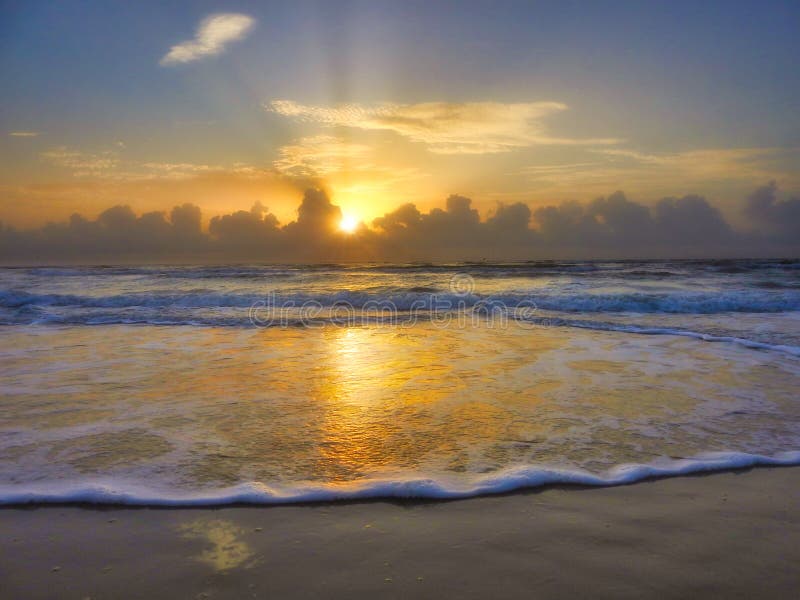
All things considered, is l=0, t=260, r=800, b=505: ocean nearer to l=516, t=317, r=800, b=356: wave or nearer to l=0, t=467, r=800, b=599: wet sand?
l=516, t=317, r=800, b=356: wave

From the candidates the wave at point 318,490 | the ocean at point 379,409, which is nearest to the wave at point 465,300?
the ocean at point 379,409

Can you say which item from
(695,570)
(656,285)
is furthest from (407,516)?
(656,285)

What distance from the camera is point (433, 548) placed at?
99.0 inches

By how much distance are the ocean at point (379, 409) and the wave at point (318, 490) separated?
14mm

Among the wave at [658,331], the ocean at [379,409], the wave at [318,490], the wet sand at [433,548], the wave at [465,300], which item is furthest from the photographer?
the wave at [465,300]

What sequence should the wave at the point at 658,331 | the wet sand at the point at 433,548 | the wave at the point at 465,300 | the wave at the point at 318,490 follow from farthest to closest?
the wave at the point at 465,300
the wave at the point at 658,331
the wave at the point at 318,490
the wet sand at the point at 433,548

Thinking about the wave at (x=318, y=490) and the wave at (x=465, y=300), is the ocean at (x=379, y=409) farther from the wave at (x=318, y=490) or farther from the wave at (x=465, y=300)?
the wave at (x=465, y=300)

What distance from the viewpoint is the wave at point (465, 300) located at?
52.1 ft

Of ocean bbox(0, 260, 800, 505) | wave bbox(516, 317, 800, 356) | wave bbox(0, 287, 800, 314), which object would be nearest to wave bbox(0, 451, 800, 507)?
ocean bbox(0, 260, 800, 505)

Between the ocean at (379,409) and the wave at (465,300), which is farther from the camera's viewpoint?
the wave at (465,300)

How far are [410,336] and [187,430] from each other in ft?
19.3

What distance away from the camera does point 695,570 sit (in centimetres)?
233

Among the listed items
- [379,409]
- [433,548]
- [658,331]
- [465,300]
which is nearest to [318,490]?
[433,548]

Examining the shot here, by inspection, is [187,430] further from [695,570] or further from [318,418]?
[695,570]
